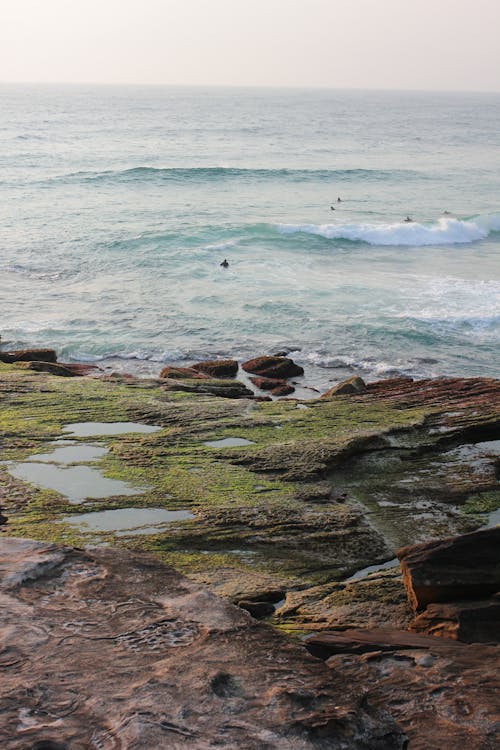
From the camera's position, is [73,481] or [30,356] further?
[30,356]

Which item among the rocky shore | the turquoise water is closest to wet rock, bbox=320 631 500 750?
the rocky shore

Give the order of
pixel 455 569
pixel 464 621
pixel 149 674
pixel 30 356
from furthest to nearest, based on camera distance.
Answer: pixel 30 356 → pixel 455 569 → pixel 464 621 → pixel 149 674

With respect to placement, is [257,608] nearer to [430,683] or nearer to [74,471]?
[430,683]

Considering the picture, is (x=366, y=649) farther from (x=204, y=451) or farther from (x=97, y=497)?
(x=204, y=451)

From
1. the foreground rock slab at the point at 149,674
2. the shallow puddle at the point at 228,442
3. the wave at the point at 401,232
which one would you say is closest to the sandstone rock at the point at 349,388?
the shallow puddle at the point at 228,442

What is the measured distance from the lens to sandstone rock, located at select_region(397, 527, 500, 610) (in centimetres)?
993

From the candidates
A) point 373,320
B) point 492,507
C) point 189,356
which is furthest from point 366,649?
point 373,320

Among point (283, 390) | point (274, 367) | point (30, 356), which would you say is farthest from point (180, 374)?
point (30, 356)

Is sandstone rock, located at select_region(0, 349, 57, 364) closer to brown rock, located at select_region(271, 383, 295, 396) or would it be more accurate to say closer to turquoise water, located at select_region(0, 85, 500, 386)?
turquoise water, located at select_region(0, 85, 500, 386)

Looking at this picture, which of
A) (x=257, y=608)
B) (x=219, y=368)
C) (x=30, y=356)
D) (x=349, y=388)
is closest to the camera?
(x=257, y=608)

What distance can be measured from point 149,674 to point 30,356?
16633 millimetres

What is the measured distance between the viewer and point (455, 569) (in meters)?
10.0

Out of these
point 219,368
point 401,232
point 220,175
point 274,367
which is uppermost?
point 220,175

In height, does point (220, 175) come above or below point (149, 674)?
above
